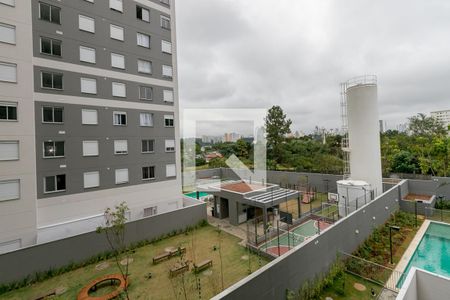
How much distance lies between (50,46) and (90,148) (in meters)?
6.44

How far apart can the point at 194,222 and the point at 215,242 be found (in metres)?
2.88

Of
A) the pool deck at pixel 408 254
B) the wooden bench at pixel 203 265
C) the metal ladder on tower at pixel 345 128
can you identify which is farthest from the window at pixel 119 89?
the pool deck at pixel 408 254

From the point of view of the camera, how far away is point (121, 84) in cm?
1603

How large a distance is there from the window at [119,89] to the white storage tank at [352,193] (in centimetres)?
1809

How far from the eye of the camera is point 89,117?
1448 centimetres

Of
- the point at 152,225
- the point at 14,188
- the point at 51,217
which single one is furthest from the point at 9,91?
the point at 152,225

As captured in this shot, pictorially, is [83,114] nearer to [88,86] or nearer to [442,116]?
[88,86]

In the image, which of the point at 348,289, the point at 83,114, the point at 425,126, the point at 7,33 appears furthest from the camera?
the point at 425,126

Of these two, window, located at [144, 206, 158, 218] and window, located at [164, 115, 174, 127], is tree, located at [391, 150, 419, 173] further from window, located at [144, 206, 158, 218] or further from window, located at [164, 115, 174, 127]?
window, located at [144, 206, 158, 218]

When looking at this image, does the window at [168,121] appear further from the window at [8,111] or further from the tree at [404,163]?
the tree at [404,163]

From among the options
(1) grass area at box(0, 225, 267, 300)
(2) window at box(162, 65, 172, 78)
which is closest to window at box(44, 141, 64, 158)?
(1) grass area at box(0, 225, 267, 300)

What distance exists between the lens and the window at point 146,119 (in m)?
17.1

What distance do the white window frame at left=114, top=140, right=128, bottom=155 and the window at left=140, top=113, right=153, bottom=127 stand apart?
2.05m

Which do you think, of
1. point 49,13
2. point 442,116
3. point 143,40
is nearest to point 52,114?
point 49,13
